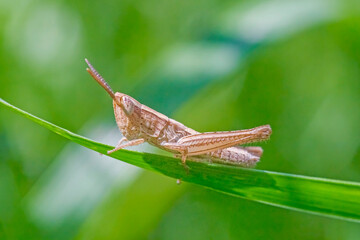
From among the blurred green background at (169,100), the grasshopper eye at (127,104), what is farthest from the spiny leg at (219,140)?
the blurred green background at (169,100)

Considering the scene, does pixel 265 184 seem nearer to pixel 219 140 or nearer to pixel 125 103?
pixel 219 140

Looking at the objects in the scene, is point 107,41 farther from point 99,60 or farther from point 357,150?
point 357,150

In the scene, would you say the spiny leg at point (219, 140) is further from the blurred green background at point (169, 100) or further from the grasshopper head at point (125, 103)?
the blurred green background at point (169, 100)

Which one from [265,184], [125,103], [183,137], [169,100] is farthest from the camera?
[169,100]

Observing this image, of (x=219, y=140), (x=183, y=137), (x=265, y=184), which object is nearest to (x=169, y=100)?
(x=183, y=137)

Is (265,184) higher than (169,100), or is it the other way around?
(169,100)

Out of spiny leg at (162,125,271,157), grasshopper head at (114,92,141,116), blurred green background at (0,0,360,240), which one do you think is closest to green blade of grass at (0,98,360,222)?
→ spiny leg at (162,125,271,157)
